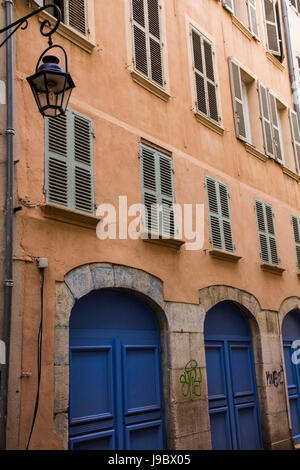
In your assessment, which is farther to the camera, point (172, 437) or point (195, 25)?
point (195, 25)

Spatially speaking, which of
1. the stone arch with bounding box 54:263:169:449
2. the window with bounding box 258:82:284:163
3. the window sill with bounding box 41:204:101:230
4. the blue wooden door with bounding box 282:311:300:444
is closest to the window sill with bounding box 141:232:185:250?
the stone arch with bounding box 54:263:169:449

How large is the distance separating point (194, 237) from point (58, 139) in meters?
2.99

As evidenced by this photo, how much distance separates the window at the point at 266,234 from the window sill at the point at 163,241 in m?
3.00

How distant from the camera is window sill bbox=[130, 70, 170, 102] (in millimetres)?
8031

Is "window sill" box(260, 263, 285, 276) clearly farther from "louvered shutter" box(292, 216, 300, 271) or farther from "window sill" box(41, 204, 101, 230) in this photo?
"window sill" box(41, 204, 101, 230)

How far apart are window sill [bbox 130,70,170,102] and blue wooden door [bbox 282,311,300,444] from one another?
552cm

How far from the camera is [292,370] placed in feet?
36.0

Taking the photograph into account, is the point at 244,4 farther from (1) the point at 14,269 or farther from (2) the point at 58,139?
(1) the point at 14,269

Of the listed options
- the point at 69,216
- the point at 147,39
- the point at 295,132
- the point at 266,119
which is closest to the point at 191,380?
the point at 69,216

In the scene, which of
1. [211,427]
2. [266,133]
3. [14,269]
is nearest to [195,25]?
[266,133]

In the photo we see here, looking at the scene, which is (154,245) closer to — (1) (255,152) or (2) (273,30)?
(1) (255,152)

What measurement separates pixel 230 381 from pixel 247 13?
27.7ft

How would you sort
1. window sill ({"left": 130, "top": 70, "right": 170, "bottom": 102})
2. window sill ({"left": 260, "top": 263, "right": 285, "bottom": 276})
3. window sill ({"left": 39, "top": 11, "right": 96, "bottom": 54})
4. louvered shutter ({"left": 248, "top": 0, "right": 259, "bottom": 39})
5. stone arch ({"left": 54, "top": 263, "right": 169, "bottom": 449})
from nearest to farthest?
stone arch ({"left": 54, "top": 263, "right": 169, "bottom": 449}) < window sill ({"left": 39, "top": 11, "right": 96, "bottom": 54}) < window sill ({"left": 130, "top": 70, "right": 170, "bottom": 102}) < window sill ({"left": 260, "top": 263, "right": 285, "bottom": 276}) < louvered shutter ({"left": 248, "top": 0, "right": 259, "bottom": 39})
